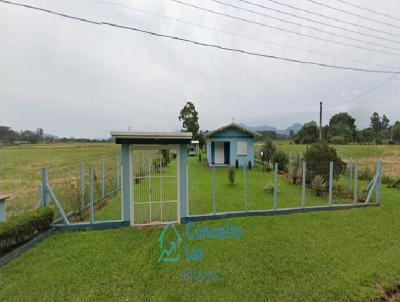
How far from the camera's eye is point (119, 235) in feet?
19.4

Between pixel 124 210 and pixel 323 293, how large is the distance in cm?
503

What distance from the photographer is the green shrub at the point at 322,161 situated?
35.5 ft

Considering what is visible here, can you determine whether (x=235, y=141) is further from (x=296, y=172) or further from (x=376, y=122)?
(x=376, y=122)

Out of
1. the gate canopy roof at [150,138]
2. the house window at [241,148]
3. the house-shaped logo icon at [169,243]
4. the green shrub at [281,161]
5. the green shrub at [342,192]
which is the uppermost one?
the gate canopy roof at [150,138]

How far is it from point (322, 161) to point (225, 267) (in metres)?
9.17

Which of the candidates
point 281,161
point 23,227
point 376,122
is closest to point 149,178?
point 23,227

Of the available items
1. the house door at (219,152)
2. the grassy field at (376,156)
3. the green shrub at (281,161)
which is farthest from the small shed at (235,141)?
the grassy field at (376,156)

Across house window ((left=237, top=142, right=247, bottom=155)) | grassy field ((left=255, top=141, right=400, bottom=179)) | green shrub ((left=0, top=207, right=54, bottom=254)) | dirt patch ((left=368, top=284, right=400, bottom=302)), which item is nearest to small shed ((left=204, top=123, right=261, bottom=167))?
house window ((left=237, top=142, right=247, bottom=155))

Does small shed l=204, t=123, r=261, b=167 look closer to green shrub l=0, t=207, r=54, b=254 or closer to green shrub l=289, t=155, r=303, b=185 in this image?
green shrub l=289, t=155, r=303, b=185

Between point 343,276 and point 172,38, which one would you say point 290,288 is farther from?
point 172,38

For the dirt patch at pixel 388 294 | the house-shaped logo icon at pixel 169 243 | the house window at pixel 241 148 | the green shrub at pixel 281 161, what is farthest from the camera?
the house window at pixel 241 148

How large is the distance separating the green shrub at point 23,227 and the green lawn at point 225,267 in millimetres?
380

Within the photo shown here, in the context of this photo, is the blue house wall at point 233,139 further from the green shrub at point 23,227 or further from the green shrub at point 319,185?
the green shrub at point 23,227

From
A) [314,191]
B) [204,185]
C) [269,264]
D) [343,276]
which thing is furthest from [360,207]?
[204,185]
